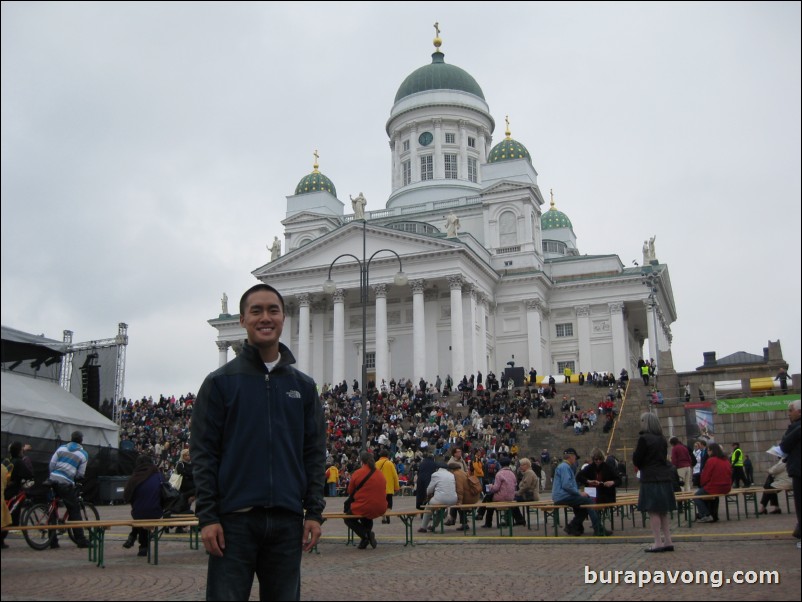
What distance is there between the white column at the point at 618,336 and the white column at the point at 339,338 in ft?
63.4

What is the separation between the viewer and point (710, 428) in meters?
30.4

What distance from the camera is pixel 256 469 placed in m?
4.96

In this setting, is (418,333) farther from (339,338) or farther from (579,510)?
(579,510)

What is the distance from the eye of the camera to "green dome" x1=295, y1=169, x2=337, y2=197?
71938 millimetres

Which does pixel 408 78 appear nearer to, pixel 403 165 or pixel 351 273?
pixel 403 165

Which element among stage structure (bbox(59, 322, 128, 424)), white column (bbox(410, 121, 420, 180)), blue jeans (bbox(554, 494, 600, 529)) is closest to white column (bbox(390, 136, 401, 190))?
white column (bbox(410, 121, 420, 180))

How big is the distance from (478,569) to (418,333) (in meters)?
44.3

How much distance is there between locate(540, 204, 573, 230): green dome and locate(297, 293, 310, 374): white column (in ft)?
110

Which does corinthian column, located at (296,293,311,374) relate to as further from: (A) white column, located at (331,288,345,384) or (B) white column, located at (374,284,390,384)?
(B) white column, located at (374,284,390,384)

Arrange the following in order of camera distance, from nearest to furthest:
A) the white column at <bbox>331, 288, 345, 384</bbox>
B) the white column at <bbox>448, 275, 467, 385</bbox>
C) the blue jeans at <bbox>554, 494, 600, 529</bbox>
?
the blue jeans at <bbox>554, 494, 600, 529</bbox>
the white column at <bbox>448, 275, 467, 385</bbox>
the white column at <bbox>331, 288, 345, 384</bbox>

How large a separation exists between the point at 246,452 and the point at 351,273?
52674mm

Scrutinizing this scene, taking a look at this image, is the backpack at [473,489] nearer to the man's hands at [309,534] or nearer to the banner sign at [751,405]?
the banner sign at [751,405]

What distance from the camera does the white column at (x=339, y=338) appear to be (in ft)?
182

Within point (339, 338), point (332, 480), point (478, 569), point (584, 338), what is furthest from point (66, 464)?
point (584, 338)
